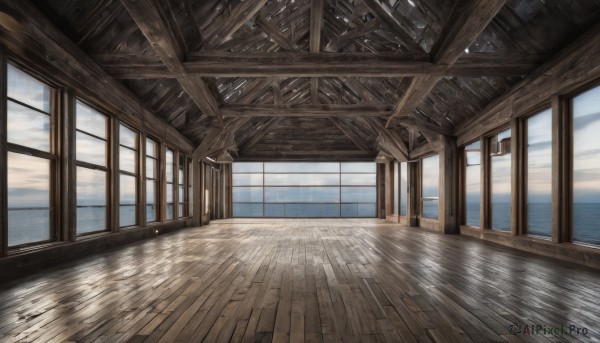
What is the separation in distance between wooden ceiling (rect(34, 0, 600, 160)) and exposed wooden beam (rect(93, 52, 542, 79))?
0.01 metres

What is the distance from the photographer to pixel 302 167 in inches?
590

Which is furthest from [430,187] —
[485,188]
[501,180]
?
[501,180]

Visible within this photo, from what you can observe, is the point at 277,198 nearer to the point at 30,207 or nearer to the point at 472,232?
the point at 472,232

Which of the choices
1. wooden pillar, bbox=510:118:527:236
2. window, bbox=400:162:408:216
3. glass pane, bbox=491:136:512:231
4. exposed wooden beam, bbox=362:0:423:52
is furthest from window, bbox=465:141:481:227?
exposed wooden beam, bbox=362:0:423:52

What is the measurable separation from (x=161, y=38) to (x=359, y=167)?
1181 cm

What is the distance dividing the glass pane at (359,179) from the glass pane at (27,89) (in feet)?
38.8

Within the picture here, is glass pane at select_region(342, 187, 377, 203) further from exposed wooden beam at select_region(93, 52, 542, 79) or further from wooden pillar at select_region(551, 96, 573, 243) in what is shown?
wooden pillar at select_region(551, 96, 573, 243)

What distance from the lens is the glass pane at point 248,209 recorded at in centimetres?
1488

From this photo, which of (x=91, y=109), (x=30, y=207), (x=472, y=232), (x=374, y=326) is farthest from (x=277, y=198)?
(x=374, y=326)

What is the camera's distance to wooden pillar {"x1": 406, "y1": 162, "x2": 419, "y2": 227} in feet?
35.7

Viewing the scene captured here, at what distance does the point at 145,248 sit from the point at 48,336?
154 inches

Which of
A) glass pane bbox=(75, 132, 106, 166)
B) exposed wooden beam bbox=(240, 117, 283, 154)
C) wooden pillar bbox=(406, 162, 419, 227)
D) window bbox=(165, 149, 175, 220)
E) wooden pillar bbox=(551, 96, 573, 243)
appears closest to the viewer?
wooden pillar bbox=(551, 96, 573, 243)

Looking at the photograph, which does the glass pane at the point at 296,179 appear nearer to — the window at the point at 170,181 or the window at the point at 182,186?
the window at the point at 182,186

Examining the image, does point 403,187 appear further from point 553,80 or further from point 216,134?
point 553,80
